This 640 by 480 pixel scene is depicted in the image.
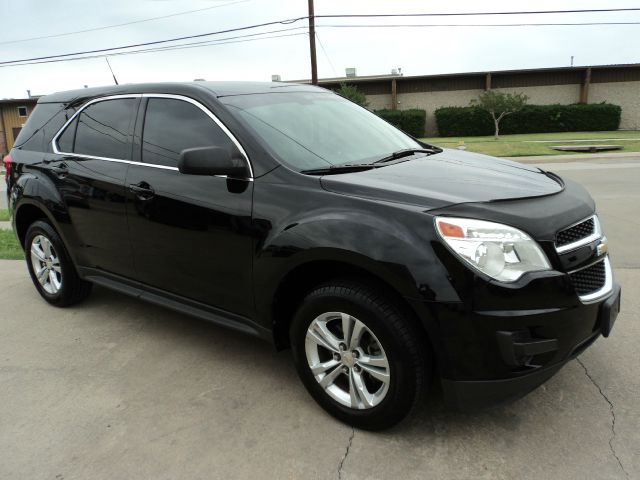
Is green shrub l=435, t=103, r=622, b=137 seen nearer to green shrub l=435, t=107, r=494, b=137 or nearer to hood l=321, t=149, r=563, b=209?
green shrub l=435, t=107, r=494, b=137

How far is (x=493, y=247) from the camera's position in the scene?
231 cm

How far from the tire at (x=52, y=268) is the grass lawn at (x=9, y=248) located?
2007 mm

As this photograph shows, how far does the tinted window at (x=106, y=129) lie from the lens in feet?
12.3

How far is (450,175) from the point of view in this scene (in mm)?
2961

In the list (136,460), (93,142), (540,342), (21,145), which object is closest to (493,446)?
(540,342)

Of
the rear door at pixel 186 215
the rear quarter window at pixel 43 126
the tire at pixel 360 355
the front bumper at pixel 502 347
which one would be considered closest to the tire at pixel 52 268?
the rear quarter window at pixel 43 126

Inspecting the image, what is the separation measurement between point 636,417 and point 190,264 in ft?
8.49

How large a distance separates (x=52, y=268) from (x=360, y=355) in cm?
321

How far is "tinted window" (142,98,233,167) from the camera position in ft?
10.7

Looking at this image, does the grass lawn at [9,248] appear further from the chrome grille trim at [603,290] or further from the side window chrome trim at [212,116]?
the chrome grille trim at [603,290]

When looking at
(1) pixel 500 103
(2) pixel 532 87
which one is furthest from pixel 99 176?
(2) pixel 532 87

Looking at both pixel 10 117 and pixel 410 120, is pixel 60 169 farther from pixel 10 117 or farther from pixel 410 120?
pixel 10 117

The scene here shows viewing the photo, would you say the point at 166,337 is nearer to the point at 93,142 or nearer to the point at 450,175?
the point at 93,142

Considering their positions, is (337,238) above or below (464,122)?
above
